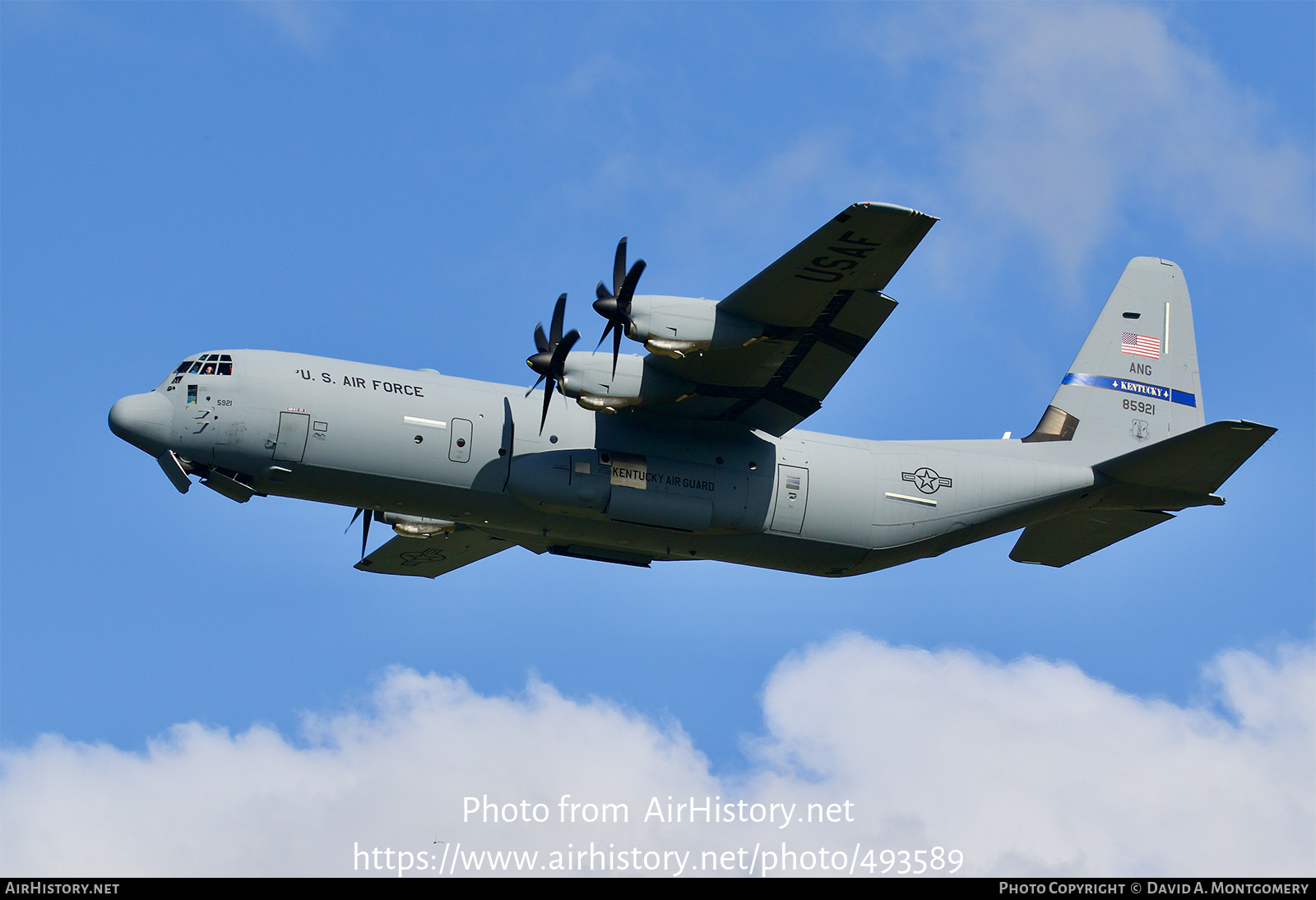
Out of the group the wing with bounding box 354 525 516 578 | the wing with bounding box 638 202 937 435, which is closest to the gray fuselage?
the wing with bounding box 638 202 937 435

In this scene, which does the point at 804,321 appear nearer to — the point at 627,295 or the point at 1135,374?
the point at 627,295

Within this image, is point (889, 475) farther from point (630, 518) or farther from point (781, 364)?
point (630, 518)

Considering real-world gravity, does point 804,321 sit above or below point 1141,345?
below

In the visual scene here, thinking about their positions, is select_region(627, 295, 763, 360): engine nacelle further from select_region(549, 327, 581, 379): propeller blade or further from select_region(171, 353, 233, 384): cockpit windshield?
select_region(171, 353, 233, 384): cockpit windshield

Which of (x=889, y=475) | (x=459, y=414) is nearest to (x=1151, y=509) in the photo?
(x=889, y=475)

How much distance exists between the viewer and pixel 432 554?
989 inches

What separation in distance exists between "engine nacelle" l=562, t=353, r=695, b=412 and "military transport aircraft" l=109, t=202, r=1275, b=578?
3 cm

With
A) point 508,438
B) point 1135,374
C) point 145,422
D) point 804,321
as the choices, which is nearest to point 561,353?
point 508,438

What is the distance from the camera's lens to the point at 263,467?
62.2 ft

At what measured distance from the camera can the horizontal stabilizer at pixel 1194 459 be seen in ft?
68.5

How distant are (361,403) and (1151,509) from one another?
14697 millimetres

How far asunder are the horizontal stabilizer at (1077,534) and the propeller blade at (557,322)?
10695 mm

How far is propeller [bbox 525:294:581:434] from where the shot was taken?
1892 cm

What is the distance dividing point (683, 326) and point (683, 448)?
297cm
